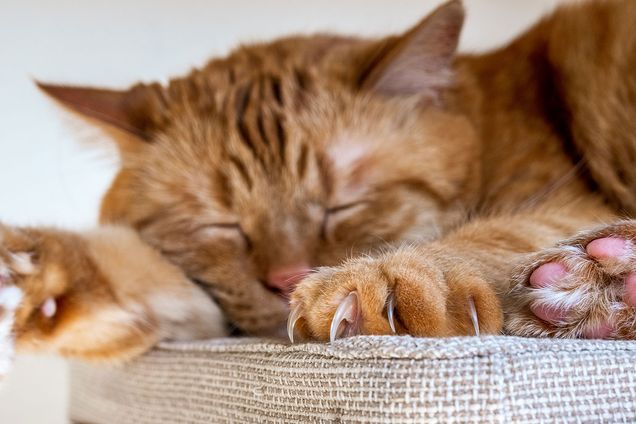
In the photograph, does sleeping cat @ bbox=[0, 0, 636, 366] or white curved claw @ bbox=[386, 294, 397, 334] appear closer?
white curved claw @ bbox=[386, 294, 397, 334]

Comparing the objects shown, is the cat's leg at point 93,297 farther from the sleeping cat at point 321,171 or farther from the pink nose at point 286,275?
the pink nose at point 286,275

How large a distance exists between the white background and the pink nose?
975 millimetres

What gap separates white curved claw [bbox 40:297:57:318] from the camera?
1.00 m

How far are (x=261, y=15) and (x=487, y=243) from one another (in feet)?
6.05

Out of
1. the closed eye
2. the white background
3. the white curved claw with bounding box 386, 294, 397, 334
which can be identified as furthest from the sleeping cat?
the white background

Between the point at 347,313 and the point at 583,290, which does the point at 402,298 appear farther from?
the point at 583,290

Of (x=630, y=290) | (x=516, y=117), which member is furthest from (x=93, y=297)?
(x=516, y=117)

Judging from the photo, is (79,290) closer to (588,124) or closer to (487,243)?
(487,243)

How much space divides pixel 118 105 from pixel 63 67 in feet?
3.07

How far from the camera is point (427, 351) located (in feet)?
1.96

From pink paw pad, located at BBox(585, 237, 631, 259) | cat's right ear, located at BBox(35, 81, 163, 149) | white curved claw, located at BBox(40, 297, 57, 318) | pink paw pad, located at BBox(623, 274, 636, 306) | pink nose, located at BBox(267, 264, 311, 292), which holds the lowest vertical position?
pink nose, located at BBox(267, 264, 311, 292)

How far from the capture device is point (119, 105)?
4.64 feet

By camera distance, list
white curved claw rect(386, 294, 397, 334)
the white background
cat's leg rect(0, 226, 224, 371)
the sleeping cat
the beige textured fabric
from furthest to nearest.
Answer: the white background < the sleeping cat < cat's leg rect(0, 226, 224, 371) < white curved claw rect(386, 294, 397, 334) < the beige textured fabric

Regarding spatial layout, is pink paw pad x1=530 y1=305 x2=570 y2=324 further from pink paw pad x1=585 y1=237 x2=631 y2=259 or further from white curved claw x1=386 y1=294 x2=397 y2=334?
white curved claw x1=386 y1=294 x2=397 y2=334
